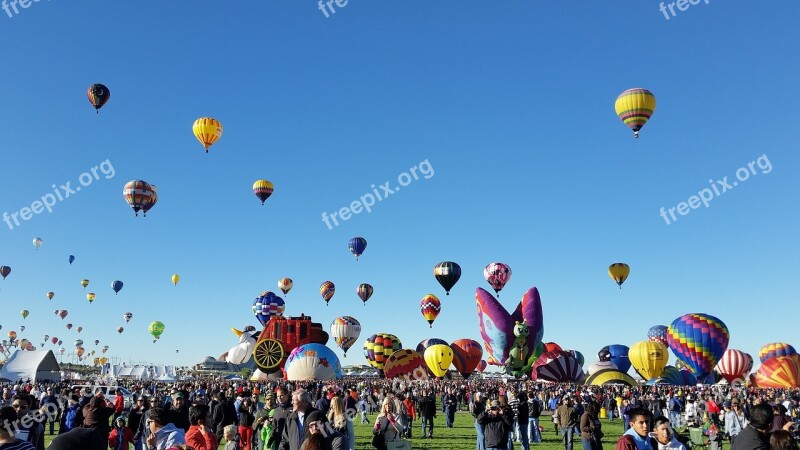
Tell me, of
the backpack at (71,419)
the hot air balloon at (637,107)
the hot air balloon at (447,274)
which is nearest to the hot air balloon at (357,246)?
the hot air balloon at (447,274)

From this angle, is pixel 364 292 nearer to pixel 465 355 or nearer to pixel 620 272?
pixel 465 355

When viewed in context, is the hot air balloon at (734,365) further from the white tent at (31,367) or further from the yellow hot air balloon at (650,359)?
the white tent at (31,367)

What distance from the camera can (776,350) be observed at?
62.1 metres

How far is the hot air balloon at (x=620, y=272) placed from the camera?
59.3 meters

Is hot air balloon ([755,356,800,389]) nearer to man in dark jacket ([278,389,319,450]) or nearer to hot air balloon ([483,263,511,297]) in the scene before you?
hot air balloon ([483,263,511,297])

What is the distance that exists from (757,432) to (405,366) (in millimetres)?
57725

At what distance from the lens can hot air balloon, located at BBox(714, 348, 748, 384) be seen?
65.3 m

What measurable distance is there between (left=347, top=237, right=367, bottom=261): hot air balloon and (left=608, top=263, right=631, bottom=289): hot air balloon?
23852 mm

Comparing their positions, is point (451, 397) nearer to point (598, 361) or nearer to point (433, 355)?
point (433, 355)

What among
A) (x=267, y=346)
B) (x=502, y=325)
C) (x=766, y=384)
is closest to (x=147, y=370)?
(x=267, y=346)

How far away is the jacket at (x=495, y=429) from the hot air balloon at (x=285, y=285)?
6940cm

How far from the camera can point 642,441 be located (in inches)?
247

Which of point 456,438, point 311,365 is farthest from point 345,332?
point 456,438

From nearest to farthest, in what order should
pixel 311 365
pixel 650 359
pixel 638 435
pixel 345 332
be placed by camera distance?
pixel 638 435
pixel 311 365
pixel 650 359
pixel 345 332
